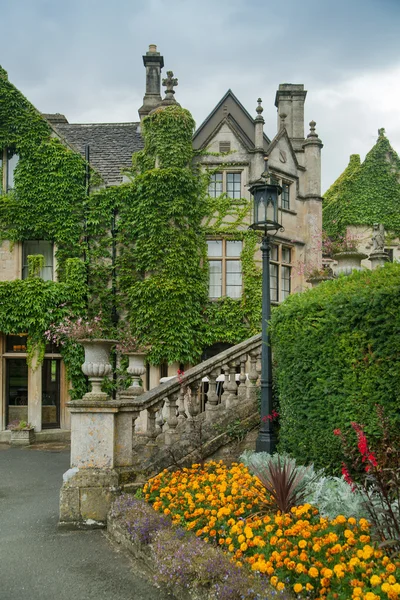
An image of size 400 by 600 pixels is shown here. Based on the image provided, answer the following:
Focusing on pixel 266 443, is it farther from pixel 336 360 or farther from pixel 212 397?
pixel 336 360

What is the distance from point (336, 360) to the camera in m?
7.06

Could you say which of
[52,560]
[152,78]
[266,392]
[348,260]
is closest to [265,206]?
[348,260]

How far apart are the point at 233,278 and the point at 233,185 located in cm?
308

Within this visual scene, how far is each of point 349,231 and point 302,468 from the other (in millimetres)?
20363

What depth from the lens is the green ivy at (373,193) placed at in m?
25.7

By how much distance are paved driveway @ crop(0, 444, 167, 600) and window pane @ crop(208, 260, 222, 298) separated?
33.4 feet

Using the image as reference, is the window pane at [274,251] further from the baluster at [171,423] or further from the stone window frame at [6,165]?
the baluster at [171,423]

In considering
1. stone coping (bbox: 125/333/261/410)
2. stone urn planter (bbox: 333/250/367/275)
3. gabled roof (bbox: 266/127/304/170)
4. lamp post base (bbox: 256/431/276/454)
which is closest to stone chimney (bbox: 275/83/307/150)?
gabled roof (bbox: 266/127/304/170)

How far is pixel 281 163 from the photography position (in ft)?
67.2

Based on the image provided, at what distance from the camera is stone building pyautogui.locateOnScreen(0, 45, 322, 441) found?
1853 centimetres

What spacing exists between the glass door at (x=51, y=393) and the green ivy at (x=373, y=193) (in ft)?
45.8

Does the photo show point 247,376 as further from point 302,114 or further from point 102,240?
point 302,114

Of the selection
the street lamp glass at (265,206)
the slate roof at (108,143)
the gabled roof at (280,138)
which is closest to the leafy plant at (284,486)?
the street lamp glass at (265,206)

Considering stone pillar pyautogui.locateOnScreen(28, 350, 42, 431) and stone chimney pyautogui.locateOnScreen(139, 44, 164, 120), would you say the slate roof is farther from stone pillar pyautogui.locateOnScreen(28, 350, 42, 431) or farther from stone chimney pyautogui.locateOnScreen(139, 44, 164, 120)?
stone pillar pyautogui.locateOnScreen(28, 350, 42, 431)
